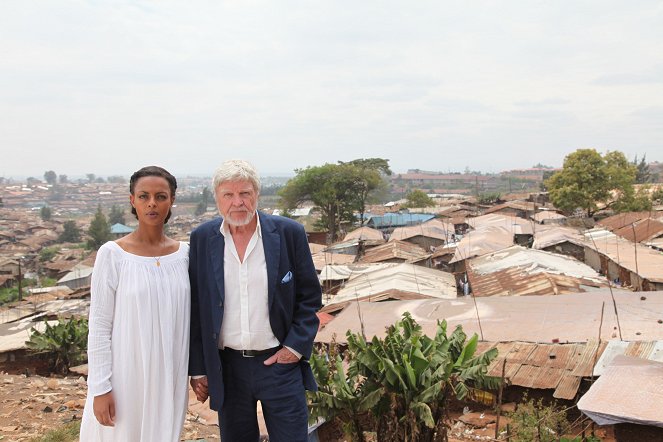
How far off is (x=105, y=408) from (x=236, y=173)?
106cm

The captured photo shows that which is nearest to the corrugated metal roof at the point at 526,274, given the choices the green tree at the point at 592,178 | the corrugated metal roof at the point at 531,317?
the corrugated metal roof at the point at 531,317

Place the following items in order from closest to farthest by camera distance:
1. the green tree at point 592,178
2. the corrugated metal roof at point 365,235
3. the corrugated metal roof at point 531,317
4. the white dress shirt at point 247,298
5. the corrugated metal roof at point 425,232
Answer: the white dress shirt at point 247,298 → the corrugated metal roof at point 531,317 → the corrugated metal roof at point 425,232 → the corrugated metal roof at point 365,235 → the green tree at point 592,178

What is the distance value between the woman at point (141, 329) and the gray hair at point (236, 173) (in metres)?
0.26

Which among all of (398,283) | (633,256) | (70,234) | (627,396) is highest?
(627,396)

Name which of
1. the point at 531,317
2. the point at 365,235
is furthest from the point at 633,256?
the point at 365,235

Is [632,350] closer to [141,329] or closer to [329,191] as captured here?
[141,329]

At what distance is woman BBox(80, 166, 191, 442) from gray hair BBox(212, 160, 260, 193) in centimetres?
26

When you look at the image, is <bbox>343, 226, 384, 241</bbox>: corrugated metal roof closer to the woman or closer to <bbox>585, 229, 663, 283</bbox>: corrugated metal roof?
<bbox>585, 229, 663, 283</bbox>: corrugated metal roof

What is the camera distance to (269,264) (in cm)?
225

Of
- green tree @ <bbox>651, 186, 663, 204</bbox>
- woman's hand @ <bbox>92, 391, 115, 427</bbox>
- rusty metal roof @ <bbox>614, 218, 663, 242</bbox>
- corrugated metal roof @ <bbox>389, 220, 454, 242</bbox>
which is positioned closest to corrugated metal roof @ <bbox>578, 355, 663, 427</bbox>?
woman's hand @ <bbox>92, 391, 115, 427</bbox>

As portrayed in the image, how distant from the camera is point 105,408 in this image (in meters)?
2.16

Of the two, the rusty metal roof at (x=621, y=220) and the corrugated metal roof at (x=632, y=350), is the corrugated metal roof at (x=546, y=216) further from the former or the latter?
the corrugated metal roof at (x=632, y=350)

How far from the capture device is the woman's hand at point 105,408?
84.8 inches

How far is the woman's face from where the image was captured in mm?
2293
